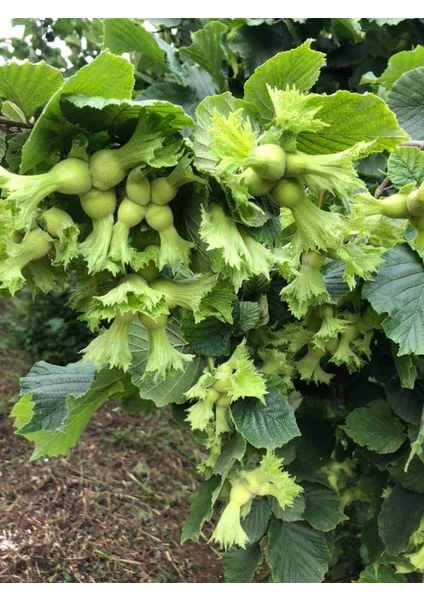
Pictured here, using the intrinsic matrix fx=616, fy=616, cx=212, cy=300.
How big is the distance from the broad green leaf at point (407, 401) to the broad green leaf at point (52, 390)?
501 mm

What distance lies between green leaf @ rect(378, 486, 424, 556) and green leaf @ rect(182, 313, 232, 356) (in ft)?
1.53

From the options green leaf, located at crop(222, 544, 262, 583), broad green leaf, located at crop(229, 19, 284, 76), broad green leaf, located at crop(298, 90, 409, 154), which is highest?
broad green leaf, located at crop(298, 90, 409, 154)

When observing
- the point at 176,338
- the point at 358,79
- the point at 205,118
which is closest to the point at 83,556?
the point at 176,338

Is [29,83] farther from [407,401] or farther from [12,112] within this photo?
[407,401]

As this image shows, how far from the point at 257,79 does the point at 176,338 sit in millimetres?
387

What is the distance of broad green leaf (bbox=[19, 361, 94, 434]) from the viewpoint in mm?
867

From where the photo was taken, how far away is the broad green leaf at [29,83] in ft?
1.81

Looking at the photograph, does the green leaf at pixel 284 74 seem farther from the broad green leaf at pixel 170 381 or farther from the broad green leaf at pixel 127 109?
the broad green leaf at pixel 170 381

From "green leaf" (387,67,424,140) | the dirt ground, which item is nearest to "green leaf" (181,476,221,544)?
"green leaf" (387,67,424,140)

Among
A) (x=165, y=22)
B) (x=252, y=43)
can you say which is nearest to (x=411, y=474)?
(x=252, y=43)

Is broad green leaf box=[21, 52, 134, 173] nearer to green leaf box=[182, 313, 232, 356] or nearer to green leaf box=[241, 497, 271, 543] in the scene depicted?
green leaf box=[182, 313, 232, 356]

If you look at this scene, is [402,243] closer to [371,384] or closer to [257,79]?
[257,79]

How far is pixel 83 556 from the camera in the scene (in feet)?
6.88

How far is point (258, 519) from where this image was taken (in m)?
1.15
